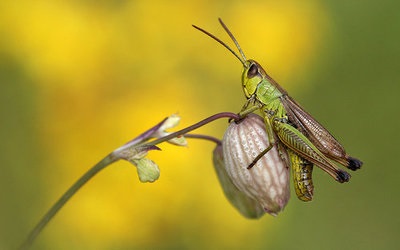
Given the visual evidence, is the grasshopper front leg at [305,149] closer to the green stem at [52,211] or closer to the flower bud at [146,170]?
the flower bud at [146,170]

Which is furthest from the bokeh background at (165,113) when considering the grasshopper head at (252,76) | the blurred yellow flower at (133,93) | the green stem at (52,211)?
the green stem at (52,211)

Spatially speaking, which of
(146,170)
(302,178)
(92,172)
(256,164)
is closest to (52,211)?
(92,172)

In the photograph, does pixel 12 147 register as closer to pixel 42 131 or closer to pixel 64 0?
pixel 42 131

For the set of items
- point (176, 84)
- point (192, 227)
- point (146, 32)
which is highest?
point (146, 32)

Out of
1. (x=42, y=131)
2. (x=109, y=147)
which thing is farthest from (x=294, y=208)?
(x=42, y=131)

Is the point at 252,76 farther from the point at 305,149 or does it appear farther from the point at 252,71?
the point at 305,149
